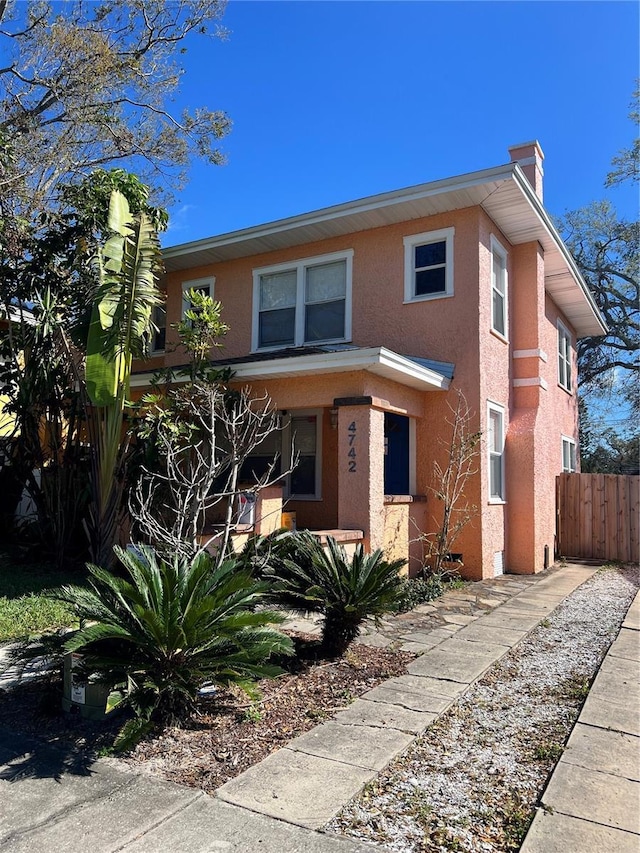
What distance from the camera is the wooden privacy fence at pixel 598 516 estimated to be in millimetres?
13797

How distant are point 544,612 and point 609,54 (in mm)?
8599

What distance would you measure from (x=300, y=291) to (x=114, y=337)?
4.94 m

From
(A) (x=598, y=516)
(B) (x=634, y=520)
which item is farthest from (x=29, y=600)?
(B) (x=634, y=520)

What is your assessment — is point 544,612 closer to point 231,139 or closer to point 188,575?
point 188,575

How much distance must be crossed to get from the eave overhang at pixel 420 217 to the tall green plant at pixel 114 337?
3.72 metres

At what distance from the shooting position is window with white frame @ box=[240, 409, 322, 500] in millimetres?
12398

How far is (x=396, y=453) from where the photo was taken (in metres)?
11.3

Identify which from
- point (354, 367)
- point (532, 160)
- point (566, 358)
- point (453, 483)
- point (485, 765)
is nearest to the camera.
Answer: point (485, 765)

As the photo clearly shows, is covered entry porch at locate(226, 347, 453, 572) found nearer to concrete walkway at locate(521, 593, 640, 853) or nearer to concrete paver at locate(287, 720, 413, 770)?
concrete paver at locate(287, 720, 413, 770)

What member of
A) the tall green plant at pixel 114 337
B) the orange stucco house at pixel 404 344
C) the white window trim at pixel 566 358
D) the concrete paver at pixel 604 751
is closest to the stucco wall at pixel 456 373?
the orange stucco house at pixel 404 344

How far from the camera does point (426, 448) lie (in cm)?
1102

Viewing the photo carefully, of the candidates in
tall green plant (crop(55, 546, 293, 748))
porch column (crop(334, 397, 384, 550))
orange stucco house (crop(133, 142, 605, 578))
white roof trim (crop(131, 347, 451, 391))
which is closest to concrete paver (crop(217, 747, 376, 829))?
tall green plant (crop(55, 546, 293, 748))

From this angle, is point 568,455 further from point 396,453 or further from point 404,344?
point 404,344

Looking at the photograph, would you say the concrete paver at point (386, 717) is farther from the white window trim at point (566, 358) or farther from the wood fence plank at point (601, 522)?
the white window trim at point (566, 358)
